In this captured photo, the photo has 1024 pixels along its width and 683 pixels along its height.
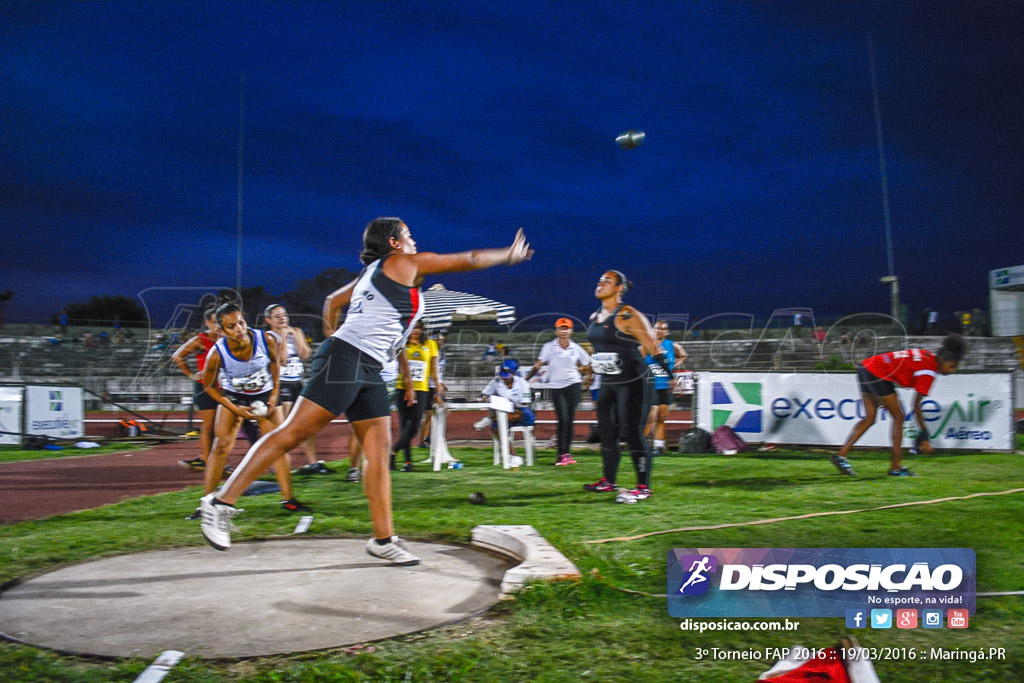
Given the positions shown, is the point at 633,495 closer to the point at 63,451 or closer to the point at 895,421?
the point at 895,421

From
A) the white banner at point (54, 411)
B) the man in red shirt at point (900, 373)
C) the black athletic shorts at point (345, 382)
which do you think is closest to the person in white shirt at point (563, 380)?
the man in red shirt at point (900, 373)

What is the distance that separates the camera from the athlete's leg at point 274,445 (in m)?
4.12

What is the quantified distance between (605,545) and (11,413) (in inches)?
529

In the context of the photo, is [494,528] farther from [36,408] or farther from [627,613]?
[36,408]

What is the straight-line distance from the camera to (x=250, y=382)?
6.12 m

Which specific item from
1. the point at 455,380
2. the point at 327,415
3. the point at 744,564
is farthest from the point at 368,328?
the point at 455,380

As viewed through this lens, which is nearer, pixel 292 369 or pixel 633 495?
pixel 633 495

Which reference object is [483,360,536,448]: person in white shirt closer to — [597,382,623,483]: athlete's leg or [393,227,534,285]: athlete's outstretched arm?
[597,382,623,483]: athlete's leg

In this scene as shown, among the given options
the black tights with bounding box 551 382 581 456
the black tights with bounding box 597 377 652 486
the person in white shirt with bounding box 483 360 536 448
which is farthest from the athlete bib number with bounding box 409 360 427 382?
the black tights with bounding box 597 377 652 486

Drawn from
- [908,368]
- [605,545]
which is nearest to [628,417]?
[605,545]

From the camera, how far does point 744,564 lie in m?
3.31

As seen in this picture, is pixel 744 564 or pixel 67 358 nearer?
pixel 744 564

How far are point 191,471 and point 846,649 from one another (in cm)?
927

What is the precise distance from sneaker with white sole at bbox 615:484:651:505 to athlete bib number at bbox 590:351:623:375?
1.09 meters
